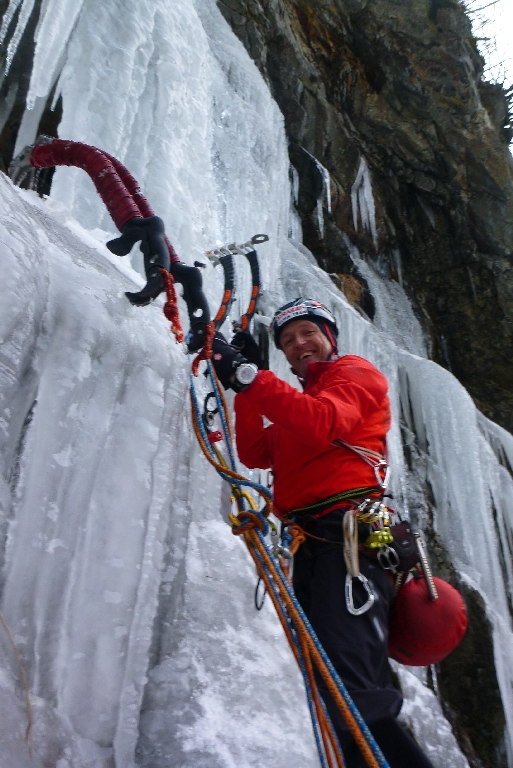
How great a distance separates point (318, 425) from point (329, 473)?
0.19 m

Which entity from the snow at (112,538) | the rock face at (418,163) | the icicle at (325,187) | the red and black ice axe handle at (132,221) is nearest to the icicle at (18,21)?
the snow at (112,538)

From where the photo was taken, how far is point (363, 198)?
755 centimetres

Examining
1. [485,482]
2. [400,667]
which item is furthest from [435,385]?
[400,667]

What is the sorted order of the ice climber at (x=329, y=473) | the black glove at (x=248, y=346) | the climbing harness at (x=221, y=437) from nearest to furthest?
the climbing harness at (x=221, y=437), the ice climber at (x=329, y=473), the black glove at (x=248, y=346)

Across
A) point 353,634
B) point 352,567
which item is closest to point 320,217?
point 352,567

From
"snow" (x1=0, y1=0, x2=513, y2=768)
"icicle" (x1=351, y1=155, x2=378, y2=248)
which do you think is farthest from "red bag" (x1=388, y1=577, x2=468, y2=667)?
"icicle" (x1=351, y1=155, x2=378, y2=248)

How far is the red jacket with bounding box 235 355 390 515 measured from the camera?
1619mm

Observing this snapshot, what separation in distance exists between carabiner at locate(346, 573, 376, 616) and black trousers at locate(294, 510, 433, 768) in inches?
0.7

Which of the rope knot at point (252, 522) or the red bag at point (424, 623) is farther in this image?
the red bag at point (424, 623)

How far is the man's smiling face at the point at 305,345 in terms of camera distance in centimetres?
204

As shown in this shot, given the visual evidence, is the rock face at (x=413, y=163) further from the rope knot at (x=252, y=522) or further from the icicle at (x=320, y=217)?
the rope knot at (x=252, y=522)

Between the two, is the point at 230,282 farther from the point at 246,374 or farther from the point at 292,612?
the point at 292,612

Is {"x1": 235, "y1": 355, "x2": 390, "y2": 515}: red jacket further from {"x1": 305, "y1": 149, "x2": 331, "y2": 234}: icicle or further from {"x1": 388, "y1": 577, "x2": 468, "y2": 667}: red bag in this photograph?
{"x1": 305, "y1": 149, "x2": 331, "y2": 234}: icicle

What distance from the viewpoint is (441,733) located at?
326 cm
